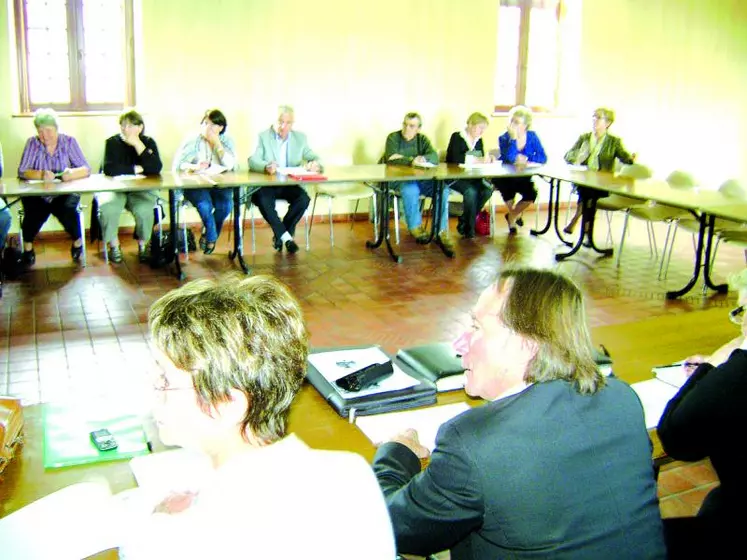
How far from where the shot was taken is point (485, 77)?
9008 millimetres

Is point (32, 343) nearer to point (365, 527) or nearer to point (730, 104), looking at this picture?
point (365, 527)

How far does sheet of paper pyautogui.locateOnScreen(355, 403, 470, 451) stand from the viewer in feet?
6.88

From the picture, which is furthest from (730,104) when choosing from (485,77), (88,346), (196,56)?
(88,346)

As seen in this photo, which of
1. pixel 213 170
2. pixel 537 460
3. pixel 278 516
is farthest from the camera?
pixel 213 170

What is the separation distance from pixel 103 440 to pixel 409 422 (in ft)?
2.46

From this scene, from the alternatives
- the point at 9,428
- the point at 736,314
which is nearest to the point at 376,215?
the point at 736,314

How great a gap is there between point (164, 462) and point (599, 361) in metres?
1.32

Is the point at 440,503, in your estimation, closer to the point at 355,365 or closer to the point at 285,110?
the point at 355,365

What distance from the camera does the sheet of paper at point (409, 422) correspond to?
210 cm

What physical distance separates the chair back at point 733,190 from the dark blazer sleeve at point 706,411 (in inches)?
198

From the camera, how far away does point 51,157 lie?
654 cm

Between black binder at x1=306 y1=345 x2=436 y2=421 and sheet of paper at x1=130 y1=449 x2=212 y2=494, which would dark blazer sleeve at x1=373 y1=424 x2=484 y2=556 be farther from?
black binder at x1=306 y1=345 x2=436 y2=421

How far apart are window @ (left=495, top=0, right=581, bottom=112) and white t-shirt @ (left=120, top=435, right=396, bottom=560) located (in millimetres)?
8401

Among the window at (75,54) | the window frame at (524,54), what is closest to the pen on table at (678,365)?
the window at (75,54)
